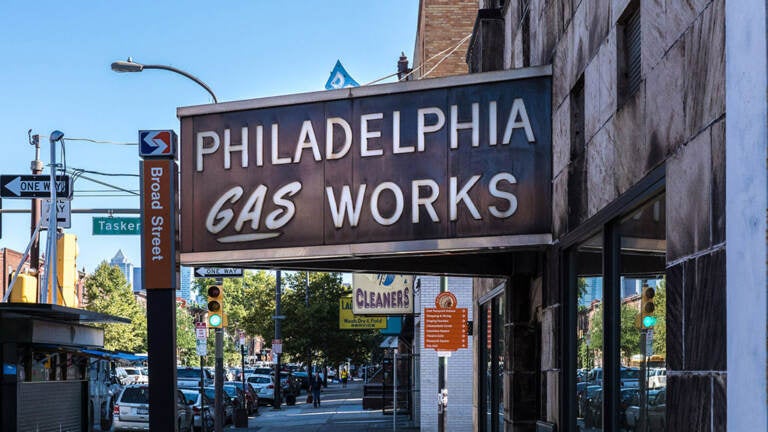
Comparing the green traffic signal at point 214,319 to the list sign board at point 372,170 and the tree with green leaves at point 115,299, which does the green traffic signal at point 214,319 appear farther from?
the tree with green leaves at point 115,299

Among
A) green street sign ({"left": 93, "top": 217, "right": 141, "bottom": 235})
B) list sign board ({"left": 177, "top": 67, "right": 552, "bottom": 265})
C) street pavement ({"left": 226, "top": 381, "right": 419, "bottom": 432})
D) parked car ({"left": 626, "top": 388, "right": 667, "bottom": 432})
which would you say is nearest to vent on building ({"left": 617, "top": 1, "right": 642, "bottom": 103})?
parked car ({"left": 626, "top": 388, "right": 667, "bottom": 432})

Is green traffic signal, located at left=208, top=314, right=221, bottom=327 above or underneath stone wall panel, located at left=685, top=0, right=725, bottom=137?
underneath

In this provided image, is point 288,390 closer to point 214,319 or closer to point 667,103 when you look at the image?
point 214,319

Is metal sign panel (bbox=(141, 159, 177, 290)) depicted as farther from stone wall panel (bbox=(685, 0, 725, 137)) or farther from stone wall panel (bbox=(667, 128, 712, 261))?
stone wall panel (bbox=(685, 0, 725, 137))

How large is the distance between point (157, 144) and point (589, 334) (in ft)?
17.8

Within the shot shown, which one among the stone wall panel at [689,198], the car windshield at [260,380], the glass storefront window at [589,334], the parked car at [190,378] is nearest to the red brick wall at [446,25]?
the parked car at [190,378]

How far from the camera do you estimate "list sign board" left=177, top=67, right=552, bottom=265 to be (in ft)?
34.2

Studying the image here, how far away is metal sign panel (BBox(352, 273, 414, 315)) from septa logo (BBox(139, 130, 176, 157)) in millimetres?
24071

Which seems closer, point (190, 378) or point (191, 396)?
point (191, 396)

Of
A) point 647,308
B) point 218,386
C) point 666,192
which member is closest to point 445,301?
point 218,386

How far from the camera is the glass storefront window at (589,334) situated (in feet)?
29.0

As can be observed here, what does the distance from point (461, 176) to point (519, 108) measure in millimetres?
871

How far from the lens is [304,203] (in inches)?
440

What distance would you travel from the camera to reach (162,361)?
38.7ft
